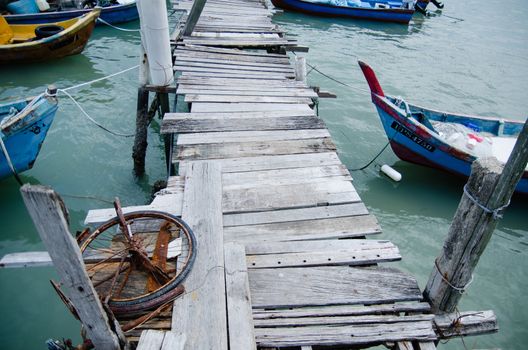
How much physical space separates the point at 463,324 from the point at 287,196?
219 centimetres

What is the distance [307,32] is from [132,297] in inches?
717

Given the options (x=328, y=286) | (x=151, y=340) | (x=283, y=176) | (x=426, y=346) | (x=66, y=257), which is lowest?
(x=426, y=346)

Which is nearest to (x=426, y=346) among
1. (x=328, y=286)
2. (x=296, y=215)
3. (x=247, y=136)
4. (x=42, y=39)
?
(x=328, y=286)

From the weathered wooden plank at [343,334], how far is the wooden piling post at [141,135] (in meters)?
5.66

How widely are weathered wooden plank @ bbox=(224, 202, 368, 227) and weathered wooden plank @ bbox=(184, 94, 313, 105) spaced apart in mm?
2979

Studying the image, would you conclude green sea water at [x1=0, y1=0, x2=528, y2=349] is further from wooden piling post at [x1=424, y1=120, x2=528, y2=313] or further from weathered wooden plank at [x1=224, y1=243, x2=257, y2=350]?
weathered wooden plank at [x1=224, y1=243, x2=257, y2=350]

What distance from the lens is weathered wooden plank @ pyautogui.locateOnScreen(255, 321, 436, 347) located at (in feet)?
9.16

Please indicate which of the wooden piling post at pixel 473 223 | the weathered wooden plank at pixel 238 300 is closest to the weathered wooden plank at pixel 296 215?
the weathered wooden plank at pixel 238 300

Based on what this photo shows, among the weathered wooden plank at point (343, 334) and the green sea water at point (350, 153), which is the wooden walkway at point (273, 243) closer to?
the weathered wooden plank at point (343, 334)

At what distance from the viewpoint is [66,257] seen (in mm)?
1960

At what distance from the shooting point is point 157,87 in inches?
264

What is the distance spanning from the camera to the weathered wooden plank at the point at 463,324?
10.0 feet

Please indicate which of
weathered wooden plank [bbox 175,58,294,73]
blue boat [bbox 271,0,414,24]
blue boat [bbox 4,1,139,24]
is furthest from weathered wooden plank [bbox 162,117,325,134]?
blue boat [bbox 271,0,414,24]

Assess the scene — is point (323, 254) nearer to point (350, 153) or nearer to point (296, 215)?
point (296, 215)
